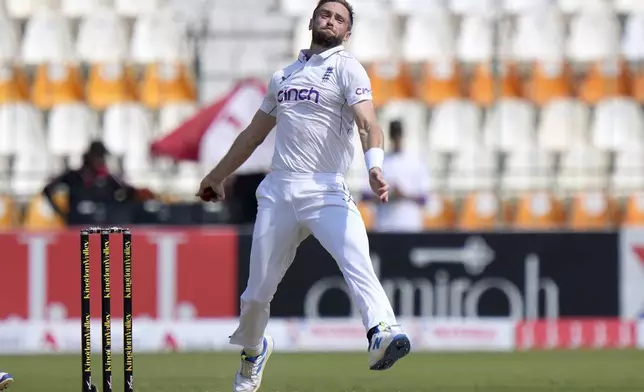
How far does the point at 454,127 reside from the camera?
1392 centimetres

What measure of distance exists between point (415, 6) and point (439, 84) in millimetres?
1298

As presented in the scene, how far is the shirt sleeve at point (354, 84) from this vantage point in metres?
5.59

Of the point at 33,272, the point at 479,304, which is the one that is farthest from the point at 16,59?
the point at 479,304

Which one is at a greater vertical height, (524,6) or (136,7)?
(136,7)

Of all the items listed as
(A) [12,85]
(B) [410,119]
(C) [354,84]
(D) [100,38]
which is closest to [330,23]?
(C) [354,84]

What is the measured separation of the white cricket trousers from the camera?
5.57 metres

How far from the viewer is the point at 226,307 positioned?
10.9 m

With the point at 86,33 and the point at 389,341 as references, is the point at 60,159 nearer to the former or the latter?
the point at 86,33

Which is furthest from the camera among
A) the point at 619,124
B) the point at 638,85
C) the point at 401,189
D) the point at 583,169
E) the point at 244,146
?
the point at 638,85

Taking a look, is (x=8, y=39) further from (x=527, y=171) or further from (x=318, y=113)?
(x=318, y=113)

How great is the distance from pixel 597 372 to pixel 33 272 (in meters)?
5.11

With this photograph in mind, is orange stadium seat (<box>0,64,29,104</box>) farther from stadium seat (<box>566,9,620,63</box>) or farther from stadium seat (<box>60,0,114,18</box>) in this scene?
stadium seat (<box>566,9,620,63</box>)

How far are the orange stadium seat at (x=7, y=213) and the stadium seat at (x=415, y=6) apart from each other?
495 cm

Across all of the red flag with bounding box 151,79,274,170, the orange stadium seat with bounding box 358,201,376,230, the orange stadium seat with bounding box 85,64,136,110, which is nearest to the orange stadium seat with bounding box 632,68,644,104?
the orange stadium seat with bounding box 358,201,376,230
